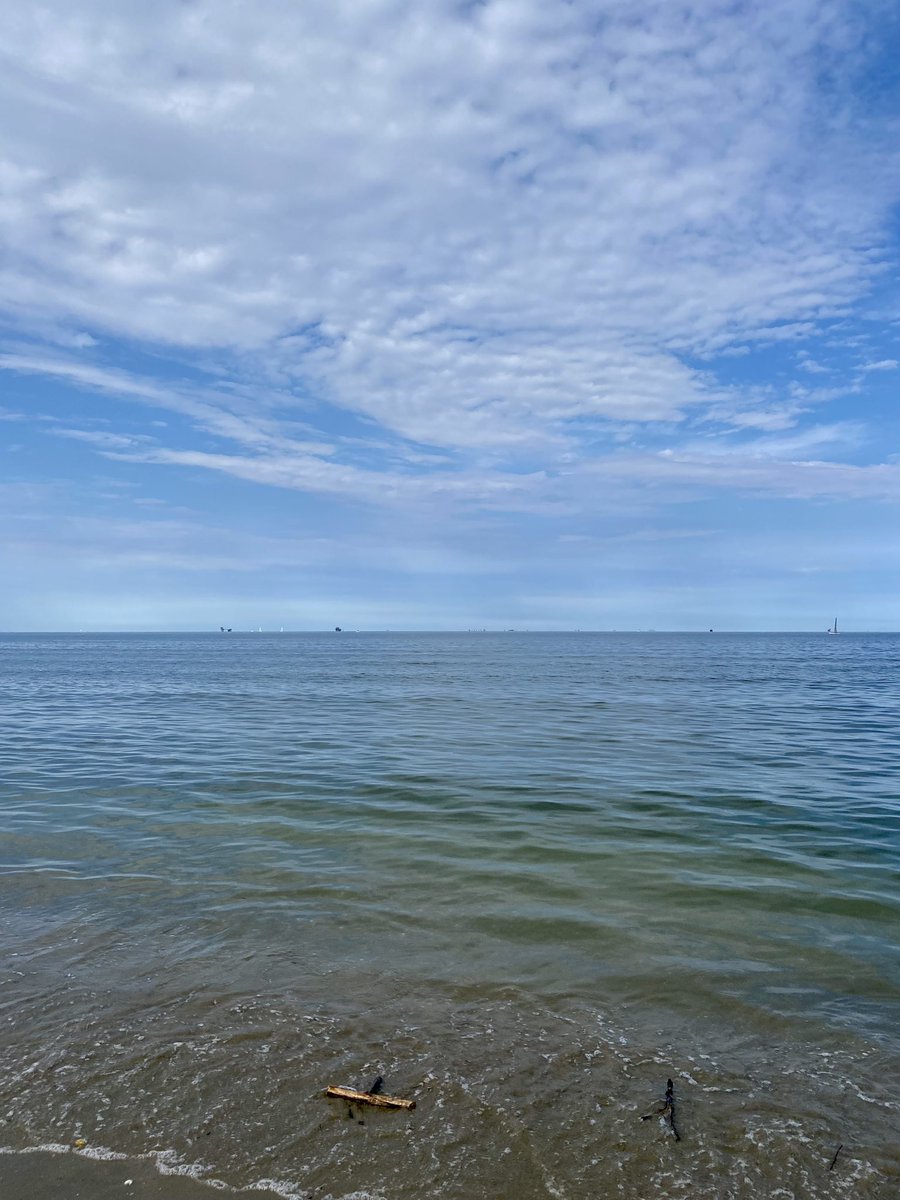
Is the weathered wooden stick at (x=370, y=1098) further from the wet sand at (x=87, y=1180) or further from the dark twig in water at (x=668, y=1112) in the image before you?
the dark twig in water at (x=668, y=1112)

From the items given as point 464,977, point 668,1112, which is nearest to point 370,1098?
point 668,1112

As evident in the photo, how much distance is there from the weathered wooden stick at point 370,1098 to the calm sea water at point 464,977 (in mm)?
88

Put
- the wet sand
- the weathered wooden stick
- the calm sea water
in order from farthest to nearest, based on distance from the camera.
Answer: the weathered wooden stick → the calm sea water → the wet sand

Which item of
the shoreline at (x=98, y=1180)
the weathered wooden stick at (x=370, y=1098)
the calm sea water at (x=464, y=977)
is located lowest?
the calm sea water at (x=464, y=977)

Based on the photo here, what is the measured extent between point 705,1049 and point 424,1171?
276 cm

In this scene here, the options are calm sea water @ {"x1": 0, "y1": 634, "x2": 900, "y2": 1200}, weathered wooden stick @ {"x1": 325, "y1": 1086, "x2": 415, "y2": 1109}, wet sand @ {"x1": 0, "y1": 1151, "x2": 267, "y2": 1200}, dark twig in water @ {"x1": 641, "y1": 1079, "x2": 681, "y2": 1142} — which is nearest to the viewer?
wet sand @ {"x1": 0, "y1": 1151, "x2": 267, "y2": 1200}

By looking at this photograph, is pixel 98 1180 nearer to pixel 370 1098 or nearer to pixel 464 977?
pixel 370 1098

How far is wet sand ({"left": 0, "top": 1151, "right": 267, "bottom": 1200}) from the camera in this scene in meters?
4.61

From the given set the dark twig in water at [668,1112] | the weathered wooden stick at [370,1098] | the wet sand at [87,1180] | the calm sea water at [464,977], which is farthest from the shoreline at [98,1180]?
the dark twig in water at [668,1112]

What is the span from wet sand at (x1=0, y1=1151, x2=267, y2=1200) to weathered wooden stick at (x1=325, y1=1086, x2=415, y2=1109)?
3.17 feet

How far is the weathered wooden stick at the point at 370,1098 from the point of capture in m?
5.47

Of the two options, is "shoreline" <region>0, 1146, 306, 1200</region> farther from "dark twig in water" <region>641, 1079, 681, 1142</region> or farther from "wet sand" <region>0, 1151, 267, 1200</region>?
"dark twig in water" <region>641, 1079, 681, 1142</region>

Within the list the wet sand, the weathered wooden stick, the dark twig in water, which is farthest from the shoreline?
the dark twig in water

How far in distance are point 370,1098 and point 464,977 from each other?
2296 millimetres
